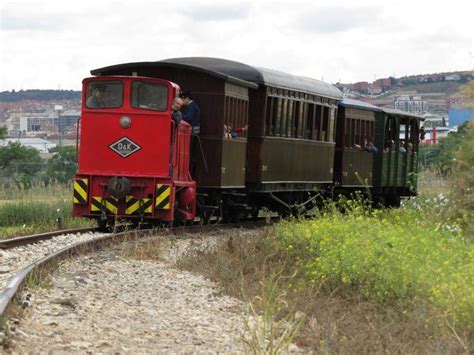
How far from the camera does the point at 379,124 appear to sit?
3045 cm

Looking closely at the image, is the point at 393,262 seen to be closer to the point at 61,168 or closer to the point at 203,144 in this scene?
the point at 203,144

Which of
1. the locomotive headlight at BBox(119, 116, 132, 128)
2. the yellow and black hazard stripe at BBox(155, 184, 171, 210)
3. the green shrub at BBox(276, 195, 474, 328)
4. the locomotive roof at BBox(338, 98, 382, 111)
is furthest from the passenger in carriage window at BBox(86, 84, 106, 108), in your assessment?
the locomotive roof at BBox(338, 98, 382, 111)

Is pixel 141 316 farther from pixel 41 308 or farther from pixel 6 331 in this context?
pixel 6 331

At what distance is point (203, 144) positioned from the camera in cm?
2056

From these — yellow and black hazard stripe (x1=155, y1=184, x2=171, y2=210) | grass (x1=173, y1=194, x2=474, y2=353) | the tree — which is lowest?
the tree

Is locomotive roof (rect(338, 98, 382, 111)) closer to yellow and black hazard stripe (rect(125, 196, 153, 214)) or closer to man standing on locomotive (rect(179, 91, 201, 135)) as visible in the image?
man standing on locomotive (rect(179, 91, 201, 135))

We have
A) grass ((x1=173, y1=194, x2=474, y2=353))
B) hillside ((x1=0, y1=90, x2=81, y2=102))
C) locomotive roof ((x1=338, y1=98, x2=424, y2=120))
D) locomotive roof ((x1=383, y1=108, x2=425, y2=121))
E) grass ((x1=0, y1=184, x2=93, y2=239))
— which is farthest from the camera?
hillside ((x1=0, y1=90, x2=81, y2=102))

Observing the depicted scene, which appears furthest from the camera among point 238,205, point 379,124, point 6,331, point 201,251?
point 379,124

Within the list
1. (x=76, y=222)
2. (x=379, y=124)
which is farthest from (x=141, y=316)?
(x=379, y=124)

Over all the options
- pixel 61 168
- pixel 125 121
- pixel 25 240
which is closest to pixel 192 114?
pixel 125 121

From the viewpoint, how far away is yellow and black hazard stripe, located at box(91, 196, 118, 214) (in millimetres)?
18969

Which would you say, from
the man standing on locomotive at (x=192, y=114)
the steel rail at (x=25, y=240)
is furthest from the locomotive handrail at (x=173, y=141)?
the steel rail at (x=25, y=240)

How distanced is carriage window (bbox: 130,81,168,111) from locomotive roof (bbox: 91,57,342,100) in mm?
1389

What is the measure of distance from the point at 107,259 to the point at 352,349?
6.64 m
